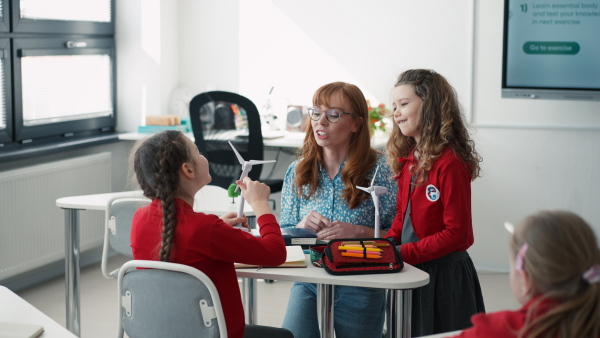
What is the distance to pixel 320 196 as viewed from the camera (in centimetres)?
283

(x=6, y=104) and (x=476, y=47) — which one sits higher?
(x=476, y=47)

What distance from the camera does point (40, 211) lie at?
4.43 m

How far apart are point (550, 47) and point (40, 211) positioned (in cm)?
306

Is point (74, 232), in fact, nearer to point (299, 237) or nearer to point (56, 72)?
point (299, 237)

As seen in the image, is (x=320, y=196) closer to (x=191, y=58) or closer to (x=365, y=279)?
(x=365, y=279)

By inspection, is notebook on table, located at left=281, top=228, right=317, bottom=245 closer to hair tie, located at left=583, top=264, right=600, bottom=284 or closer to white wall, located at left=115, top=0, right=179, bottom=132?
hair tie, located at left=583, top=264, right=600, bottom=284

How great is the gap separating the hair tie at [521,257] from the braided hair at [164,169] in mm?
992

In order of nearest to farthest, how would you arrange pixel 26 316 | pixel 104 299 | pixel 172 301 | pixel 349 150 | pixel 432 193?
pixel 26 316 → pixel 172 301 → pixel 432 193 → pixel 349 150 → pixel 104 299

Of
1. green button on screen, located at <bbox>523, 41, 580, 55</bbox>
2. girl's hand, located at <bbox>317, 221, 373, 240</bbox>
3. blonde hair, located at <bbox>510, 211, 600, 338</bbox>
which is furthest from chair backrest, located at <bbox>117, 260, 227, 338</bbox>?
green button on screen, located at <bbox>523, 41, 580, 55</bbox>

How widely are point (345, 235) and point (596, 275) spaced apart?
1.35 metres

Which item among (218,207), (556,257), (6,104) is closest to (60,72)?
(6,104)

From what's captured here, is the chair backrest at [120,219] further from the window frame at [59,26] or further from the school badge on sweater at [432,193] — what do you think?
the window frame at [59,26]

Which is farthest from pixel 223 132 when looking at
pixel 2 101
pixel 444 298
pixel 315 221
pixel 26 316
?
pixel 26 316

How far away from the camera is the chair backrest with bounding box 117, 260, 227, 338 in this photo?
2006 mm
